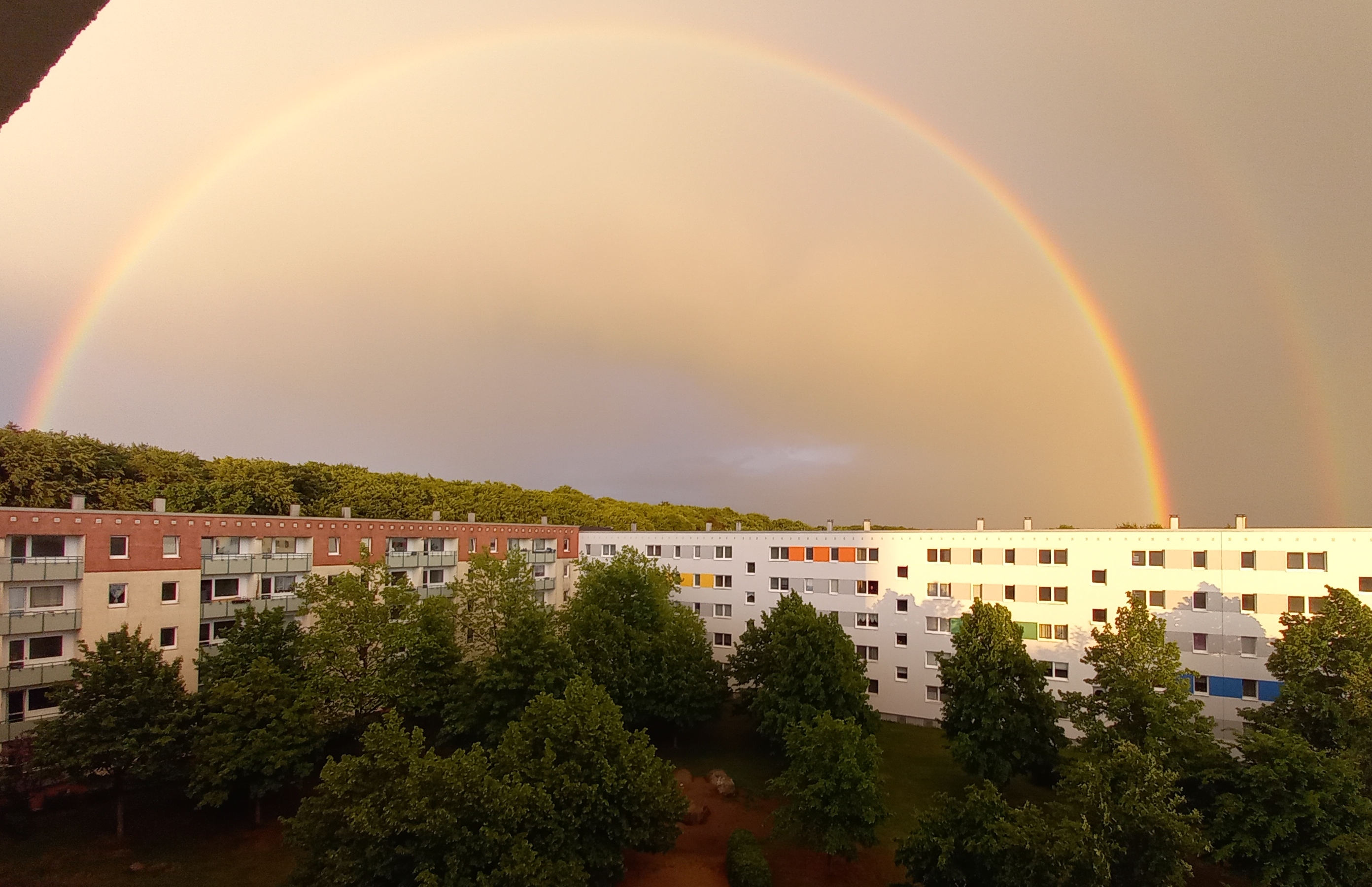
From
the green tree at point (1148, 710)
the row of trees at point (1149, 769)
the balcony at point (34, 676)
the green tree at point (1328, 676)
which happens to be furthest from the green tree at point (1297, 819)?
the balcony at point (34, 676)

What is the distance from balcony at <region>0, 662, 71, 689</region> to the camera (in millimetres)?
31062

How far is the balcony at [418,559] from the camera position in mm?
49500

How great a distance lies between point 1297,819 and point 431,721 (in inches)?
1616

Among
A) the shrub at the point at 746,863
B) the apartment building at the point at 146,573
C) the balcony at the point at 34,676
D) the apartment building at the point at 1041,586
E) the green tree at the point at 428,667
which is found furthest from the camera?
the apartment building at the point at 1041,586

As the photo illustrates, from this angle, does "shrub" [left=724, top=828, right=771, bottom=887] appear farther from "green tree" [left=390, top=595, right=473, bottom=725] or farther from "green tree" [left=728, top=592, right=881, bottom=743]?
"green tree" [left=390, top=595, right=473, bottom=725]

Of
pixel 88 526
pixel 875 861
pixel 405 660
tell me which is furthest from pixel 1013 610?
pixel 88 526

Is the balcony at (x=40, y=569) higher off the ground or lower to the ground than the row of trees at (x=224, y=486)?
lower

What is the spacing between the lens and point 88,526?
112 ft

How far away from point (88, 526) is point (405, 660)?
16190 mm

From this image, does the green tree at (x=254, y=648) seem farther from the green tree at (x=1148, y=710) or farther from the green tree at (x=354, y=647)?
the green tree at (x=1148, y=710)

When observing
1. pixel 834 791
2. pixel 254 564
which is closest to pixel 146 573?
pixel 254 564

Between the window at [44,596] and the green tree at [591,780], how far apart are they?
24.0 meters

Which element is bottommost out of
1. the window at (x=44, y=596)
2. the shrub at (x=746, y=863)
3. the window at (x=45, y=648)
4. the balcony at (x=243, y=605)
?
the shrub at (x=746, y=863)

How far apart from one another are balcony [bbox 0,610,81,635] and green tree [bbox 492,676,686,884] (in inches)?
910
